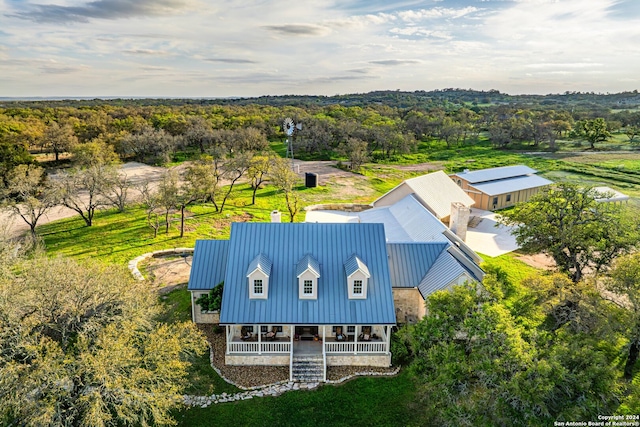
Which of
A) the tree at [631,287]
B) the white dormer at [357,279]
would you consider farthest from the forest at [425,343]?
the white dormer at [357,279]

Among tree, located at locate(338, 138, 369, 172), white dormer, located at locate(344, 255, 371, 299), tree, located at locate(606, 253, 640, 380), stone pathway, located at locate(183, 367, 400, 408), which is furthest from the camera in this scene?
tree, located at locate(338, 138, 369, 172)

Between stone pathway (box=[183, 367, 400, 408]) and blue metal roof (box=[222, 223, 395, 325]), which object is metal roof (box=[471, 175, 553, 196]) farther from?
stone pathway (box=[183, 367, 400, 408])

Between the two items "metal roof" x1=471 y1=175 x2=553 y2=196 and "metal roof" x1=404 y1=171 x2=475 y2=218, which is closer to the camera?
"metal roof" x1=404 y1=171 x2=475 y2=218

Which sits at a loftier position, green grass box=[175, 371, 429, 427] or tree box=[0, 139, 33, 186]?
tree box=[0, 139, 33, 186]

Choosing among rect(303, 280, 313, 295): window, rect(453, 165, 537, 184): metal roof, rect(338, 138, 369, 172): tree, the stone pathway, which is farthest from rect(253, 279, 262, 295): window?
rect(338, 138, 369, 172): tree

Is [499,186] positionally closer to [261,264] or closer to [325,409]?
[261,264]

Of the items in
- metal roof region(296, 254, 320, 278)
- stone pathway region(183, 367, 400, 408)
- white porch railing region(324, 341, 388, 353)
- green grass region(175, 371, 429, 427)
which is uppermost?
metal roof region(296, 254, 320, 278)
